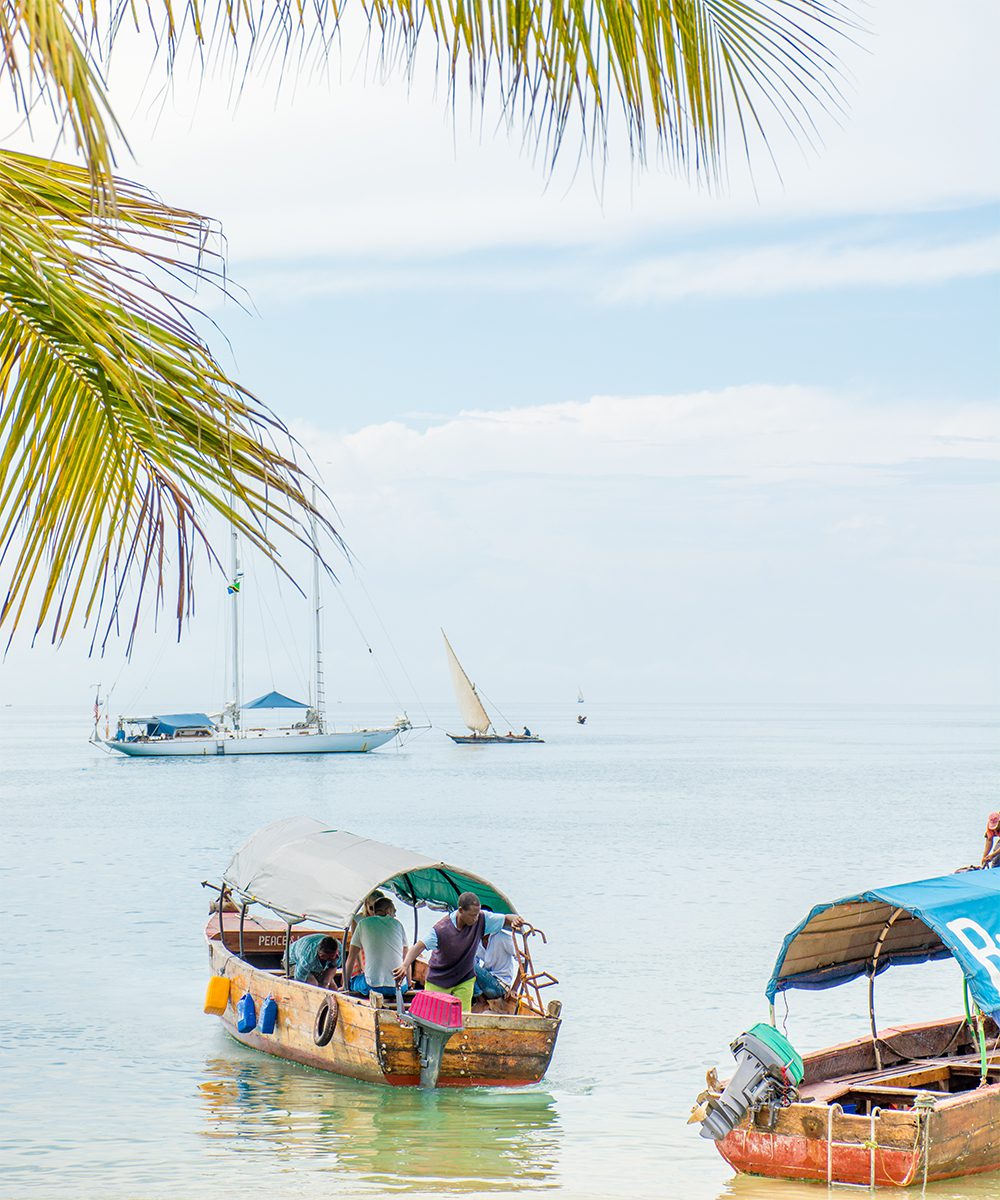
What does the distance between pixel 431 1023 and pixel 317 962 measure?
7.85 ft

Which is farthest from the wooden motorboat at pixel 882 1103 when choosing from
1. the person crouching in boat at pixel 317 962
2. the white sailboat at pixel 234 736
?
the white sailboat at pixel 234 736

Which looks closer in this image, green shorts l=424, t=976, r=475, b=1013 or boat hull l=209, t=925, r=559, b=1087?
boat hull l=209, t=925, r=559, b=1087

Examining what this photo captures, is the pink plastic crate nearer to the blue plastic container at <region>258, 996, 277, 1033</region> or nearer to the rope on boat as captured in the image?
the blue plastic container at <region>258, 996, 277, 1033</region>

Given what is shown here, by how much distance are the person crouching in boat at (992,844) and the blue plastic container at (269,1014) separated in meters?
7.42

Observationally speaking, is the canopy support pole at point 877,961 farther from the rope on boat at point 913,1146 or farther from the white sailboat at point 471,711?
the white sailboat at point 471,711

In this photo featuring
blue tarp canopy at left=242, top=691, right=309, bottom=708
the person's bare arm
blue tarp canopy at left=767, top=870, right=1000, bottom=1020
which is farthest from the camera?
blue tarp canopy at left=242, top=691, right=309, bottom=708

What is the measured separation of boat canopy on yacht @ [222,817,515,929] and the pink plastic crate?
1.20 metres

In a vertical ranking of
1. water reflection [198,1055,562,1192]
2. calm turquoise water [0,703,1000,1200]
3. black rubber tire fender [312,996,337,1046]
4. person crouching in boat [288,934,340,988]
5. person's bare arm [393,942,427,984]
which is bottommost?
calm turquoise water [0,703,1000,1200]

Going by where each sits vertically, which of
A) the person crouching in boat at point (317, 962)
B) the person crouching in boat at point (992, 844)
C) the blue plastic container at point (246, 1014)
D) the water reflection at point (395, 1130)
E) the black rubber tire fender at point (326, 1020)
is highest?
the person crouching in boat at point (992, 844)

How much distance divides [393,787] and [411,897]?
62.9 metres

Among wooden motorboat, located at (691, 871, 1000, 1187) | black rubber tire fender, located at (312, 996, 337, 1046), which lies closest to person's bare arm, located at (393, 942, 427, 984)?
black rubber tire fender, located at (312, 996, 337, 1046)

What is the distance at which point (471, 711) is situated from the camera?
106062mm

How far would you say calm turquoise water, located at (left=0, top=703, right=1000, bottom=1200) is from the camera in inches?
513

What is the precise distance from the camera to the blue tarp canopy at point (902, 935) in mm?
10133
